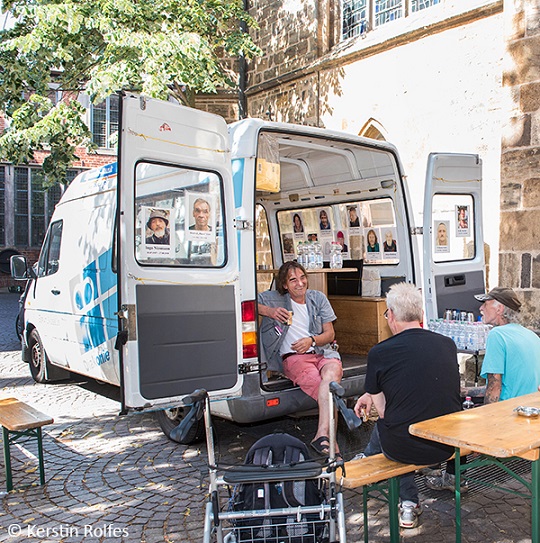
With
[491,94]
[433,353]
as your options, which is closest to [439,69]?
[491,94]

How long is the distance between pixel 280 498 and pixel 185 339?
5.02 feet

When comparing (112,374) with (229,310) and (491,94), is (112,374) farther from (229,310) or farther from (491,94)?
(491,94)

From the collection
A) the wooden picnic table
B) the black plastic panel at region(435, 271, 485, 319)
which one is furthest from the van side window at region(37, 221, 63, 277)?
the wooden picnic table

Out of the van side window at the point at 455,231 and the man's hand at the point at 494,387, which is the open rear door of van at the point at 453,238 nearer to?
the van side window at the point at 455,231

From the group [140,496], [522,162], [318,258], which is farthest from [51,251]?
[522,162]

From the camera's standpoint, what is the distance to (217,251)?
4699mm

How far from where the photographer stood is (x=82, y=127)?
1122cm

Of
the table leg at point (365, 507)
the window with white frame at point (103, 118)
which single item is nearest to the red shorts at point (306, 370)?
the table leg at point (365, 507)

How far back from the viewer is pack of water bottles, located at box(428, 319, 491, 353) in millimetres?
6004

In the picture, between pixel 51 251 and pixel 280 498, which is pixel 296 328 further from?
pixel 51 251

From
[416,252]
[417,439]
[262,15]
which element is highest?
[262,15]

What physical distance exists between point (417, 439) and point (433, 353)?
48 cm

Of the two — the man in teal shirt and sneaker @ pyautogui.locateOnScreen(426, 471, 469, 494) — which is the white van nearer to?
sneaker @ pyautogui.locateOnScreen(426, 471, 469, 494)

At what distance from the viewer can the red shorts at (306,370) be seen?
16.3 feet
